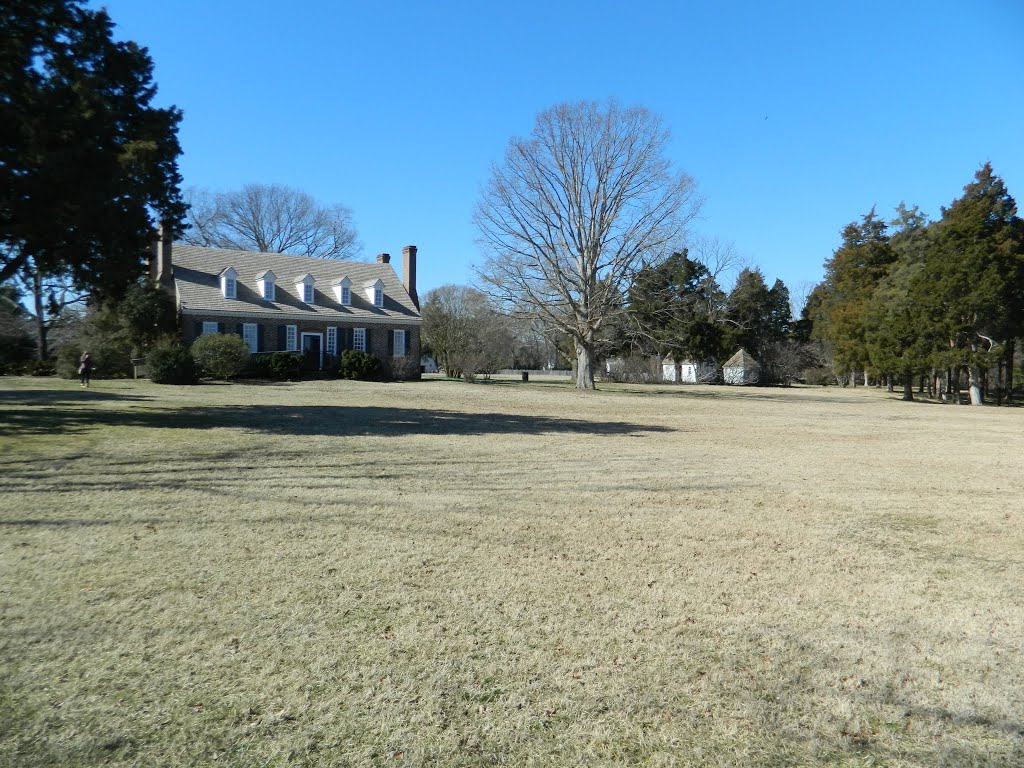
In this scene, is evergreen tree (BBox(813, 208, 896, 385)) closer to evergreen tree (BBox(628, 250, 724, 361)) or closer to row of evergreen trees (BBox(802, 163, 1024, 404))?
row of evergreen trees (BBox(802, 163, 1024, 404))

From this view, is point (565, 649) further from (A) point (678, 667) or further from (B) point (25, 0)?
(B) point (25, 0)

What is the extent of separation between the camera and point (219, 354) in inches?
1251

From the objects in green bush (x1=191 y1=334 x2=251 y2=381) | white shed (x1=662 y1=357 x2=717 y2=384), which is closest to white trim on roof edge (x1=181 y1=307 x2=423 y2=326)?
green bush (x1=191 y1=334 x2=251 y2=381)

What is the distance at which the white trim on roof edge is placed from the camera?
3753 centimetres

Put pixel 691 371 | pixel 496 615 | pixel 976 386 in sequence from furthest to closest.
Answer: pixel 691 371, pixel 976 386, pixel 496 615

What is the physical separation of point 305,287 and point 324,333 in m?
3.26

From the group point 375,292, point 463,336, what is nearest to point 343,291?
point 375,292

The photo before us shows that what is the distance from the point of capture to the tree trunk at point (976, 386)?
116ft

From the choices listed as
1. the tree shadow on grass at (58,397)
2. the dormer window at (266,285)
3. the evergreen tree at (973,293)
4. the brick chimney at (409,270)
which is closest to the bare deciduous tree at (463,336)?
the brick chimney at (409,270)

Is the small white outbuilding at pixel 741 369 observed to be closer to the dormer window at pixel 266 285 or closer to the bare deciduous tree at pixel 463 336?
the bare deciduous tree at pixel 463 336

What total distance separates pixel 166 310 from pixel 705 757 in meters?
38.6

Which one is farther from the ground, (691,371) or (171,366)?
(171,366)

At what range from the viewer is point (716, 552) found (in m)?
6.36

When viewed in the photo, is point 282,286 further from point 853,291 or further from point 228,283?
point 853,291
